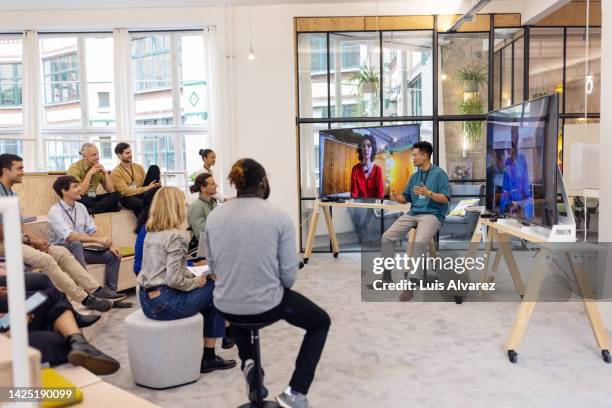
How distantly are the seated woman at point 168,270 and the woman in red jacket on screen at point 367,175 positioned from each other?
3.82m

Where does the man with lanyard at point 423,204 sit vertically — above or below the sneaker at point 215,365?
above

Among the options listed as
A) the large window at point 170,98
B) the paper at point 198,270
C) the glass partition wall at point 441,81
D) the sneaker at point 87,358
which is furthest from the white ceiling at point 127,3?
the sneaker at point 87,358

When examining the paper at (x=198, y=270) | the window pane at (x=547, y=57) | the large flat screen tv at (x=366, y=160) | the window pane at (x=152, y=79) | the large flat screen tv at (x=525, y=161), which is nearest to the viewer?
the paper at (x=198, y=270)

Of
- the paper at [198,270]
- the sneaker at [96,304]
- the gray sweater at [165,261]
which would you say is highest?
the gray sweater at [165,261]

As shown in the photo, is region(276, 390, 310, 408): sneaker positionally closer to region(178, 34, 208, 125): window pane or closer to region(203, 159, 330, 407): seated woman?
region(203, 159, 330, 407): seated woman

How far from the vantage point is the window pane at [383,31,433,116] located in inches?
319

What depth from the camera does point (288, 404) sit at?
2811 millimetres

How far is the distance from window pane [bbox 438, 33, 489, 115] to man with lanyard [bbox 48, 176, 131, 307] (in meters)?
5.15

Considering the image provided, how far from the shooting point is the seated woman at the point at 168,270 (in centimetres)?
327

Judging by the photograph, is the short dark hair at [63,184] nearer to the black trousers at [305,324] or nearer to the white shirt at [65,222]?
the white shirt at [65,222]

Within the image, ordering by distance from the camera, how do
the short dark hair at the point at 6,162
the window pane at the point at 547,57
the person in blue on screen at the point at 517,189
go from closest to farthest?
1. the person in blue on screen at the point at 517,189
2. the short dark hair at the point at 6,162
3. the window pane at the point at 547,57

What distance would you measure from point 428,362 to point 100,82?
6.86 meters

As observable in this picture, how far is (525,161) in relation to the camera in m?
4.25

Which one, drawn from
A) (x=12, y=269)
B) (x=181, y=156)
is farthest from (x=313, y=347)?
(x=181, y=156)
